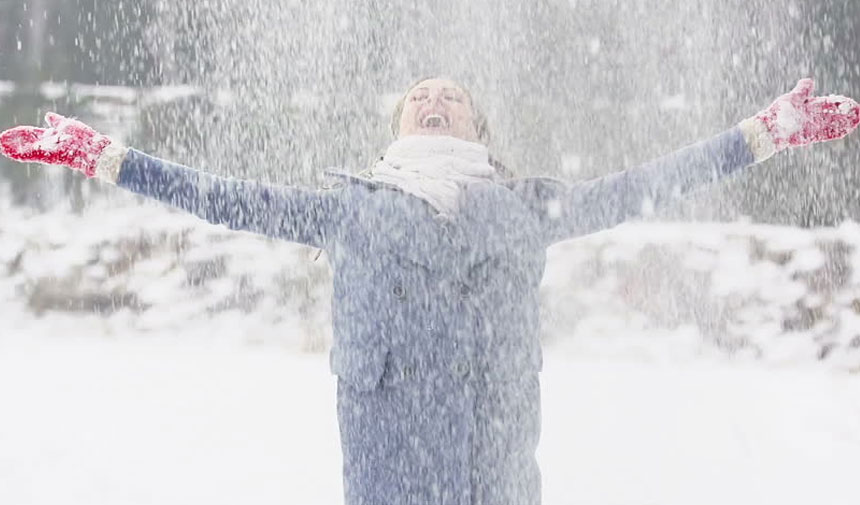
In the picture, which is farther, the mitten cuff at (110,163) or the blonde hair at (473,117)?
the blonde hair at (473,117)

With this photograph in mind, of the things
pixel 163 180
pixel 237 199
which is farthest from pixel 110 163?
pixel 237 199

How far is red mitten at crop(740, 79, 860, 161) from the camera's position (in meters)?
1.49

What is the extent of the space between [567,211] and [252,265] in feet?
13.0

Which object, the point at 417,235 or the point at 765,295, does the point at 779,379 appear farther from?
the point at 417,235

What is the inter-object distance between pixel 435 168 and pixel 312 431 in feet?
7.65

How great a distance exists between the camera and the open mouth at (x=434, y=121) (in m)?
1.70

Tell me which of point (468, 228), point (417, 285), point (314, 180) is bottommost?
point (417, 285)

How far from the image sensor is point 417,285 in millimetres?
1511

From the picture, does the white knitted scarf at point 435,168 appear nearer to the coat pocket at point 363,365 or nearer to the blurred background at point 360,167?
the coat pocket at point 363,365

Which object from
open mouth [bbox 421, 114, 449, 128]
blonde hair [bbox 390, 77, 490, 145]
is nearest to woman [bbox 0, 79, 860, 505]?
open mouth [bbox 421, 114, 449, 128]

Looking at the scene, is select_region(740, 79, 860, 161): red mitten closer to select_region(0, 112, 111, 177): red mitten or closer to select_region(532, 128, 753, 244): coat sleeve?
select_region(532, 128, 753, 244): coat sleeve

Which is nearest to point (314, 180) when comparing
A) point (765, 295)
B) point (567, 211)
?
point (765, 295)

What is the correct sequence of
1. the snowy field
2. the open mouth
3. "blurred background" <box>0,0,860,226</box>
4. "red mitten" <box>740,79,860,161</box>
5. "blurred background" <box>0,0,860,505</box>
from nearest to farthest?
"red mitten" <box>740,79,860,161</box> → the open mouth → the snowy field → "blurred background" <box>0,0,860,505</box> → "blurred background" <box>0,0,860,226</box>

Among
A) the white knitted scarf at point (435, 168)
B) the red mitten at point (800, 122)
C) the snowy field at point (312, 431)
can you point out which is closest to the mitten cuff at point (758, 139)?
the red mitten at point (800, 122)
